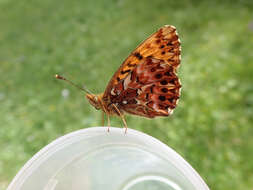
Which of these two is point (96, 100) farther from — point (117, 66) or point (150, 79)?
point (117, 66)

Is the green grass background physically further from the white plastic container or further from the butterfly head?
the white plastic container

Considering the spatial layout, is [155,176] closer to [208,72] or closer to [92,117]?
[92,117]

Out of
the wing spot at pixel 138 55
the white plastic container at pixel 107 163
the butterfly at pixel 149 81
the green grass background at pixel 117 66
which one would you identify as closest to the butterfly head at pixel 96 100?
the butterfly at pixel 149 81

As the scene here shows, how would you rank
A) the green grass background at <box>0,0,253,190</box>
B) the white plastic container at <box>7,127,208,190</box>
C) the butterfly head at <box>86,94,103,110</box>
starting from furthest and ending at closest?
the green grass background at <box>0,0,253,190</box> < the butterfly head at <box>86,94,103,110</box> < the white plastic container at <box>7,127,208,190</box>

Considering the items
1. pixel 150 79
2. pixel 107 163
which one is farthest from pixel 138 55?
pixel 107 163

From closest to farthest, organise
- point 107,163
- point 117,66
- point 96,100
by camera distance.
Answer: point 107,163 → point 96,100 → point 117,66

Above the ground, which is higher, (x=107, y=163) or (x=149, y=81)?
(x=149, y=81)

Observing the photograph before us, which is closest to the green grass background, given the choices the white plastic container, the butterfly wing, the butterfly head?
the butterfly wing
